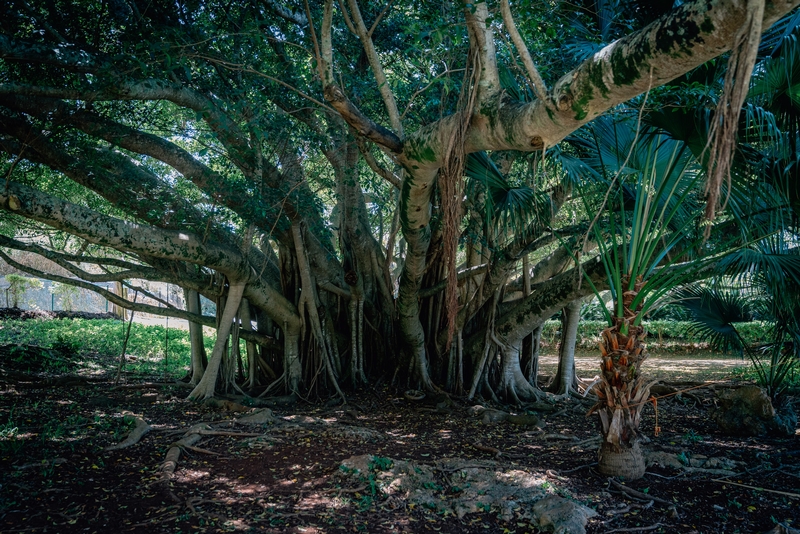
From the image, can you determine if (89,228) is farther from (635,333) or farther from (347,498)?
(635,333)

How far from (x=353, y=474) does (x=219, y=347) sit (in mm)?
3436

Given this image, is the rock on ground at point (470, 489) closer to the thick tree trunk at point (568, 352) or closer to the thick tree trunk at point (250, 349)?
the thick tree trunk at point (250, 349)

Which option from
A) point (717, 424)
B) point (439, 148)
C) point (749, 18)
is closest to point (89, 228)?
point (439, 148)

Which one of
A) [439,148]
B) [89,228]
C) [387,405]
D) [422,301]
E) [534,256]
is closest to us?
[439,148]

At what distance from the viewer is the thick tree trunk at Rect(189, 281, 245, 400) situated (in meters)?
7.07

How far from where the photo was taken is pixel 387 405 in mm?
7223

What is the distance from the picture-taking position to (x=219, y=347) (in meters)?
7.09

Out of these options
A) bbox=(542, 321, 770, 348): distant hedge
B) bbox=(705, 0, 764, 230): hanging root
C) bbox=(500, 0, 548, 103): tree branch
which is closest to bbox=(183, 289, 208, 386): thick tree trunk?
bbox=(500, 0, 548, 103): tree branch

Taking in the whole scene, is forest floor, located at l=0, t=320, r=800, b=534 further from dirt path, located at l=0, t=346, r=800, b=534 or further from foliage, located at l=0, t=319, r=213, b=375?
foliage, located at l=0, t=319, r=213, b=375

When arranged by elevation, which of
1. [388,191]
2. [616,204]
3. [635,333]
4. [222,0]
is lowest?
[635,333]

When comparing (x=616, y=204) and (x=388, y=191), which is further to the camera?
(x=388, y=191)

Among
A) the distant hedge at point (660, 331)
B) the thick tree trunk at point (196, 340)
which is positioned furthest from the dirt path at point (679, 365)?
the thick tree trunk at point (196, 340)

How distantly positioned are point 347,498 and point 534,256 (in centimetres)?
1146

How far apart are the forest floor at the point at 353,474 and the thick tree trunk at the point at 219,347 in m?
0.48
